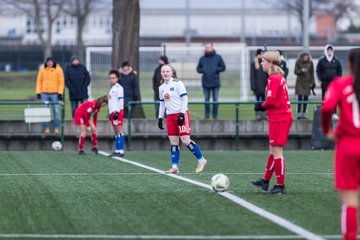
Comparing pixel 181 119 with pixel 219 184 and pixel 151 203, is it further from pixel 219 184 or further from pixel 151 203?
pixel 151 203

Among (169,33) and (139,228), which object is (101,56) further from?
(169,33)

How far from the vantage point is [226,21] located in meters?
90.1

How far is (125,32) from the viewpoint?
108ft

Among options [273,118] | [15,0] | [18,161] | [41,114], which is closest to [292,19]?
[15,0]

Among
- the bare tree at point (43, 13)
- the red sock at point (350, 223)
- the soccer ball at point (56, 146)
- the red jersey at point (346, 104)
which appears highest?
the bare tree at point (43, 13)

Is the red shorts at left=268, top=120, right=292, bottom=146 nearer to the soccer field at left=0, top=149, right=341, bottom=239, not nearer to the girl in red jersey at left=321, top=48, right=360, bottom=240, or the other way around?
the soccer field at left=0, top=149, right=341, bottom=239

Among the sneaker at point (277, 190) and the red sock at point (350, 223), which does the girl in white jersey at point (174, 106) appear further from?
the red sock at point (350, 223)

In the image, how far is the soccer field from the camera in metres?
11.2

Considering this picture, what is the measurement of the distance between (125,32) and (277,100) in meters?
18.7

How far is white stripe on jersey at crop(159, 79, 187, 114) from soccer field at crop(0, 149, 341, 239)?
105 cm

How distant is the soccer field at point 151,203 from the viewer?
11.2 m

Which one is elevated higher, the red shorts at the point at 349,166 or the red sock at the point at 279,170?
the red shorts at the point at 349,166

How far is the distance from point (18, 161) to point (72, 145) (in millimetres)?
5974

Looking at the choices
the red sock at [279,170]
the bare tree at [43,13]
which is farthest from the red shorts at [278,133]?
the bare tree at [43,13]
